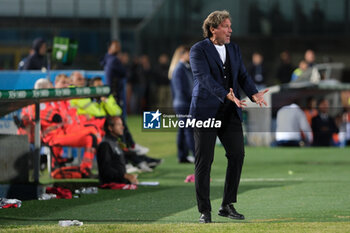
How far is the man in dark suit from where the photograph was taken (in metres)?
8.91

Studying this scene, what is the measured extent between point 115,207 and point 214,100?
2231 millimetres

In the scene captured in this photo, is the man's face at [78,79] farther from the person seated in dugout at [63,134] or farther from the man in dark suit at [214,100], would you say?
the man in dark suit at [214,100]

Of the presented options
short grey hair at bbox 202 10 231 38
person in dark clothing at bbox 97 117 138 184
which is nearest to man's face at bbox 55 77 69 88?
person in dark clothing at bbox 97 117 138 184

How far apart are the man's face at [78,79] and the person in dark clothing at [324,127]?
7078 millimetres

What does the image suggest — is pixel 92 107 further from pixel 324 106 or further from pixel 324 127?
pixel 324 106

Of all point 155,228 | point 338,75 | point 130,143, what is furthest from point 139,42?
point 155,228

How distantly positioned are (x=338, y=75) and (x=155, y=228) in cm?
1652

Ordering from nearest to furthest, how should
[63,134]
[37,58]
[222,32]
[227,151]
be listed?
[222,32] < [227,151] < [63,134] < [37,58]

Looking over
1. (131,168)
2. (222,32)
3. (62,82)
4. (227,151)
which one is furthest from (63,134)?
(222,32)

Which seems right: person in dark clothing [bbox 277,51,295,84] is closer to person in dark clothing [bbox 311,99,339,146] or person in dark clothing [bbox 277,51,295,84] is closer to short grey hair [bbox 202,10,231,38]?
person in dark clothing [bbox 311,99,339,146]

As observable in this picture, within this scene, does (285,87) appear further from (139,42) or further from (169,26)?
(139,42)

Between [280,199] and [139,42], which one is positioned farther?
[139,42]

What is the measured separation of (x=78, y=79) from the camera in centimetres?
1481

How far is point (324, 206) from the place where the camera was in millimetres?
10312
